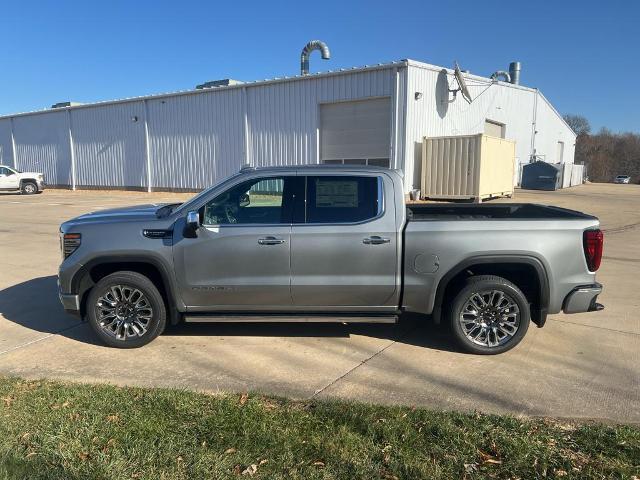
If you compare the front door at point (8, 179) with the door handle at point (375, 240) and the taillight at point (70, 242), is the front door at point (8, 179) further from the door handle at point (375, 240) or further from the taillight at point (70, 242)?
the door handle at point (375, 240)

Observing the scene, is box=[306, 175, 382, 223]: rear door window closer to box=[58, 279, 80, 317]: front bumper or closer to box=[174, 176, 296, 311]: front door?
box=[174, 176, 296, 311]: front door

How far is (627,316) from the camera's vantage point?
6180mm

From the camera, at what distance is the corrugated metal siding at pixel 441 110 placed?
2261 cm

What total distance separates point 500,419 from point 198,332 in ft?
10.7

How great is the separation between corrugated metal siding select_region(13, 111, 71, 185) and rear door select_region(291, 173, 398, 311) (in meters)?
37.0

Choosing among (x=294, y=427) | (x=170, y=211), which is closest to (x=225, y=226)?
(x=170, y=211)

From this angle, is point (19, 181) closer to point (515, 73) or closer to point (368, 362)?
point (368, 362)

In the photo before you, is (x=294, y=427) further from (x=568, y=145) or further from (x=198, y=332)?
(x=568, y=145)

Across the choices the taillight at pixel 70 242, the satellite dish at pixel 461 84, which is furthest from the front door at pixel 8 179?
the taillight at pixel 70 242

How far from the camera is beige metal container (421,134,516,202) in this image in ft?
71.5

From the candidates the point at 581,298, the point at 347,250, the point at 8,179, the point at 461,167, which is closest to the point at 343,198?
the point at 347,250

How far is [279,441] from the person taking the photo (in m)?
3.27

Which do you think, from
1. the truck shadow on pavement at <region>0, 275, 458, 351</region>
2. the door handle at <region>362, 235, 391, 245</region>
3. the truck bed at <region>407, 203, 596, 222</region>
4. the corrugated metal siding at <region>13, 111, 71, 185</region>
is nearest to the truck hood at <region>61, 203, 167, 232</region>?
the truck shadow on pavement at <region>0, 275, 458, 351</region>

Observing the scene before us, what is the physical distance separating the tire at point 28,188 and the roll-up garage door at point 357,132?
18042mm
